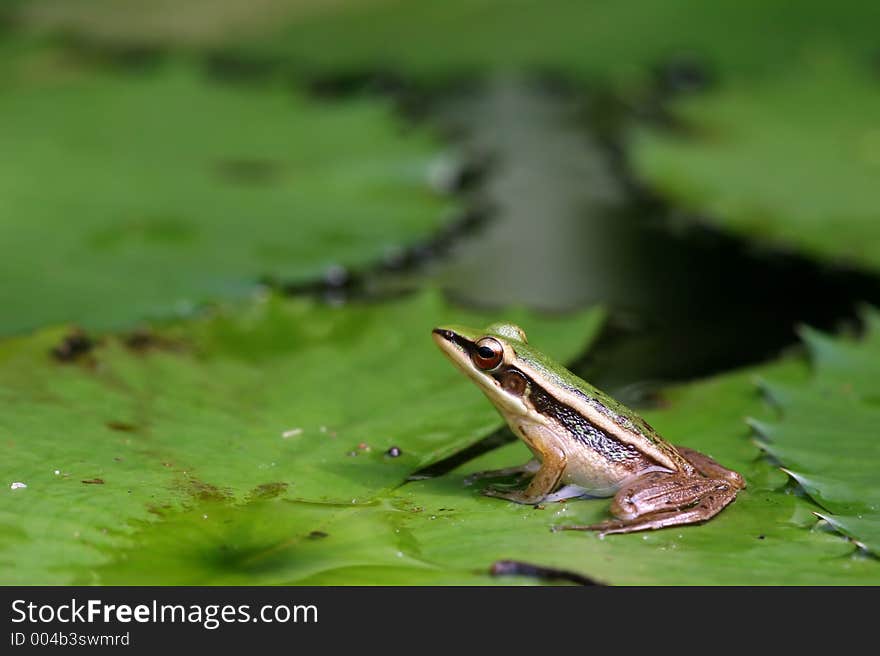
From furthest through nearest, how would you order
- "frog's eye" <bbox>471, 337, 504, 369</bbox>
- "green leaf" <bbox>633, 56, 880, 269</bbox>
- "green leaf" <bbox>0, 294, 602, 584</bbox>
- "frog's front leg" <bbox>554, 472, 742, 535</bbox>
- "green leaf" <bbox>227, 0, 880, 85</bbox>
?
"green leaf" <bbox>227, 0, 880, 85</bbox> < "green leaf" <bbox>633, 56, 880, 269</bbox> < "frog's eye" <bbox>471, 337, 504, 369</bbox> < "frog's front leg" <bbox>554, 472, 742, 535</bbox> < "green leaf" <bbox>0, 294, 602, 584</bbox>

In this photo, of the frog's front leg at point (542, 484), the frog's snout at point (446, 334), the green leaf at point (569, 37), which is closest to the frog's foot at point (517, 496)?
the frog's front leg at point (542, 484)

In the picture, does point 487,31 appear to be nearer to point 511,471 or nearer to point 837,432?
point 837,432

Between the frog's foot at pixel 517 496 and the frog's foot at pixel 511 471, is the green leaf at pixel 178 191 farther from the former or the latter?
the frog's foot at pixel 517 496

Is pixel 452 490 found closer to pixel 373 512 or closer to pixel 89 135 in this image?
pixel 373 512

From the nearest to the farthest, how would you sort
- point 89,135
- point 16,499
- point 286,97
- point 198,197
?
point 16,499, point 198,197, point 89,135, point 286,97

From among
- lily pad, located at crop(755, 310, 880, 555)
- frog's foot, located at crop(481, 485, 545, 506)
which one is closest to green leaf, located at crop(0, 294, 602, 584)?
frog's foot, located at crop(481, 485, 545, 506)

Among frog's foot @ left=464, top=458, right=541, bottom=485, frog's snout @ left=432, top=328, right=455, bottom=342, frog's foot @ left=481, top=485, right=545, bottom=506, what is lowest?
frog's foot @ left=481, top=485, right=545, bottom=506

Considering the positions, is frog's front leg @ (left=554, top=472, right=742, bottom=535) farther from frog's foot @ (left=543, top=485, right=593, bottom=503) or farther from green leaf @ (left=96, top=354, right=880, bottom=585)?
frog's foot @ (left=543, top=485, right=593, bottom=503)

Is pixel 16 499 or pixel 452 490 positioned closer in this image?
pixel 16 499

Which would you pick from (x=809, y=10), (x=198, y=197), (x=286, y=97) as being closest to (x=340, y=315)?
(x=198, y=197)
